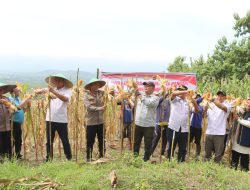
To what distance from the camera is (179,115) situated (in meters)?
6.16

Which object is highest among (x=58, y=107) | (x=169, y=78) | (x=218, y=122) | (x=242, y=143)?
(x=169, y=78)

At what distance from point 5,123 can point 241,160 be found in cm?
386

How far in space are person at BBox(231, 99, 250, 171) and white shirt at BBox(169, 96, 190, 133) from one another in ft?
2.76

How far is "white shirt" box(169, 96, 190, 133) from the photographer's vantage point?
6156 mm

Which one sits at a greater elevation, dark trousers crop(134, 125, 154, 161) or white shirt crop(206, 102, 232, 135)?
white shirt crop(206, 102, 232, 135)

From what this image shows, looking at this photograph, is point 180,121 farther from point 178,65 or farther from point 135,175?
point 178,65

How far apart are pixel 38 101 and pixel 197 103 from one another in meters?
2.91

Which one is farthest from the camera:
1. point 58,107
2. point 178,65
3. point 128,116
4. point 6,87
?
point 178,65

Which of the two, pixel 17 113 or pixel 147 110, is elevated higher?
pixel 147 110

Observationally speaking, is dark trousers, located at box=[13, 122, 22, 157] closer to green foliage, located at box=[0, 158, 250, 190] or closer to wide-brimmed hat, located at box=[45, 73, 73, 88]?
wide-brimmed hat, located at box=[45, 73, 73, 88]

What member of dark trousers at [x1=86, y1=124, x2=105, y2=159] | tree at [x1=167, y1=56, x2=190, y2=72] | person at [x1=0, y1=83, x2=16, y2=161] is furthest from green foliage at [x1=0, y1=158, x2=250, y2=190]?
tree at [x1=167, y1=56, x2=190, y2=72]

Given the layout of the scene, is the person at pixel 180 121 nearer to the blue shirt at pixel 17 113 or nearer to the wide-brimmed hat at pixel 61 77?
the wide-brimmed hat at pixel 61 77

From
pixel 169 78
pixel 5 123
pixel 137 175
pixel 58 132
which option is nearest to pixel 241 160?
pixel 137 175

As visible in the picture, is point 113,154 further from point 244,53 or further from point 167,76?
point 244,53
